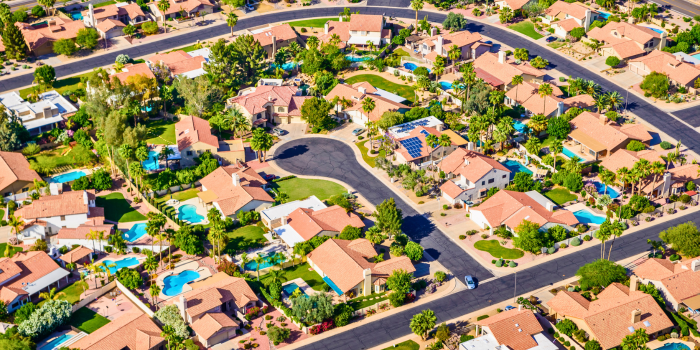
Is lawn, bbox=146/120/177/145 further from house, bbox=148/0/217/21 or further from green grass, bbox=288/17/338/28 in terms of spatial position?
green grass, bbox=288/17/338/28

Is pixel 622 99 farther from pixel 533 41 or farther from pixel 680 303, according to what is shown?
pixel 680 303

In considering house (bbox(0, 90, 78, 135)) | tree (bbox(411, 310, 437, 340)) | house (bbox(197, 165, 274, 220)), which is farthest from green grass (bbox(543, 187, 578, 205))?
house (bbox(0, 90, 78, 135))

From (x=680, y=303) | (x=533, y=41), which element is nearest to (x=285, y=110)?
(x=533, y=41)

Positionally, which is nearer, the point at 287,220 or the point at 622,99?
the point at 287,220

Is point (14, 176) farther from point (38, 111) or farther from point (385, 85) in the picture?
point (385, 85)

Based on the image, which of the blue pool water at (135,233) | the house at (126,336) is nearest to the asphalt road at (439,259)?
the house at (126,336)

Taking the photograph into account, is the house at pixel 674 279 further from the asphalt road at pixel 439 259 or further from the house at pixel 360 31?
the house at pixel 360 31
